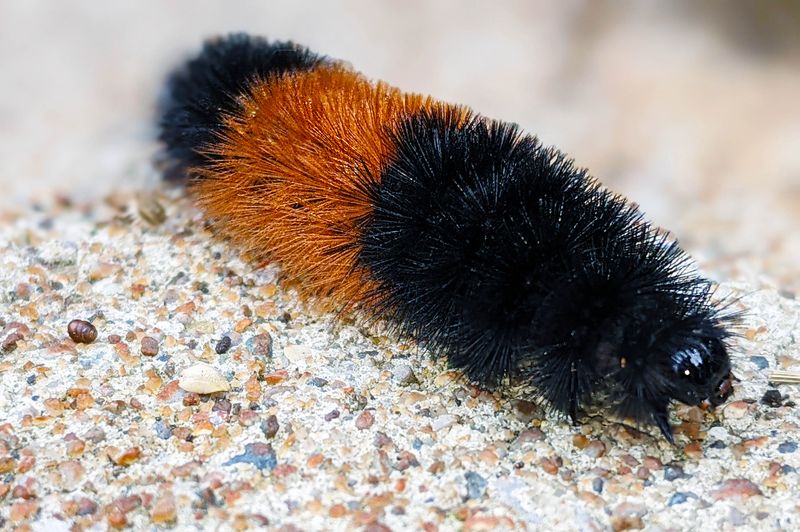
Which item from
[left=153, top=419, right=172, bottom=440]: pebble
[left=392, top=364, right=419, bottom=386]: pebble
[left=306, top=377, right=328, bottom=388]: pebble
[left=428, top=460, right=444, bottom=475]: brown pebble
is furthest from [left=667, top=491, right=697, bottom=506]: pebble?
[left=153, top=419, right=172, bottom=440]: pebble

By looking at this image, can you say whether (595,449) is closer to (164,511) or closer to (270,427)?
(270,427)

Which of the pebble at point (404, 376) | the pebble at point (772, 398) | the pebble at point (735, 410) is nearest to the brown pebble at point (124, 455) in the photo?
the pebble at point (404, 376)

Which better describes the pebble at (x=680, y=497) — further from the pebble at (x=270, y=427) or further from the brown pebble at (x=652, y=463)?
the pebble at (x=270, y=427)

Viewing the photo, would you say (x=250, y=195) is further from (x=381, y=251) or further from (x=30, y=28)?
(x=30, y=28)

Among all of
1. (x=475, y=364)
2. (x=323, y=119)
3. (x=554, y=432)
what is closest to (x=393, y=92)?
(x=323, y=119)

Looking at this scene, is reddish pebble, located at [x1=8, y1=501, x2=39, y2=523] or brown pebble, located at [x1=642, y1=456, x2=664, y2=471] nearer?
reddish pebble, located at [x1=8, y1=501, x2=39, y2=523]

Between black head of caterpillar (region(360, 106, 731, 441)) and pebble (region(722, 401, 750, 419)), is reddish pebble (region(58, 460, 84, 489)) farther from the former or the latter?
pebble (region(722, 401, 750, 419))

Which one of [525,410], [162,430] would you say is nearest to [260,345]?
[162,430]
